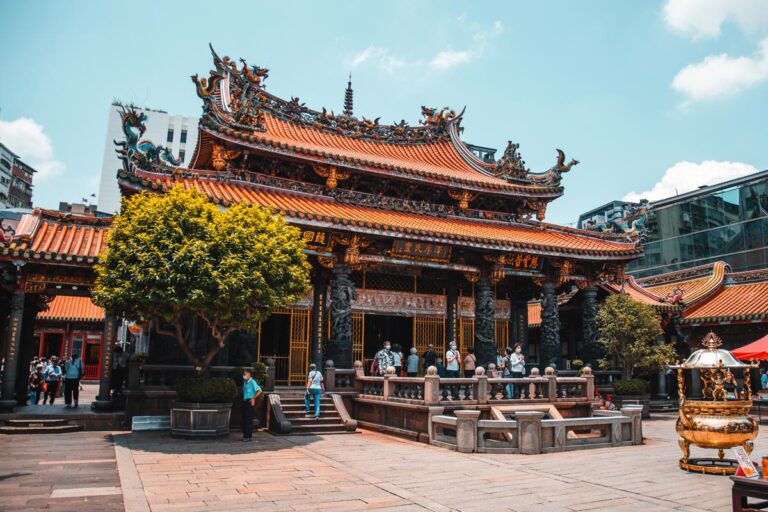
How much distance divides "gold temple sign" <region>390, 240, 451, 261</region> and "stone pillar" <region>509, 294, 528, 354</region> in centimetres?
422

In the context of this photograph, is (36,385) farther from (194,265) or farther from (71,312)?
(71,312)

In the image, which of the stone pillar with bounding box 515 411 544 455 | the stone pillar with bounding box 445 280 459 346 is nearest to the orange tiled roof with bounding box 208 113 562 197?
the stone pillar with bounding box 445 280 459 346

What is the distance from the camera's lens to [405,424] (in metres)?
13.4

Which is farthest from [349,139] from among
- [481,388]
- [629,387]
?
[629,387]

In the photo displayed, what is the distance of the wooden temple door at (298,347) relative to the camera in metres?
17.5

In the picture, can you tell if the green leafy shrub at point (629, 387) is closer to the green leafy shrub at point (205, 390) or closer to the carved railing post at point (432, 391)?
the carved railing post at point (432, 391)

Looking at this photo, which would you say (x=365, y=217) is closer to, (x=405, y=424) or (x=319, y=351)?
(x=319, y=351)

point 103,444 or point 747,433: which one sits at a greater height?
point 747,433

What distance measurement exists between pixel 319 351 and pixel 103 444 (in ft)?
23.1

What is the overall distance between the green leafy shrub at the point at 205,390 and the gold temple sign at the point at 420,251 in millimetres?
6823

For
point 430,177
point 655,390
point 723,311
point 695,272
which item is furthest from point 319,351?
point 695,272

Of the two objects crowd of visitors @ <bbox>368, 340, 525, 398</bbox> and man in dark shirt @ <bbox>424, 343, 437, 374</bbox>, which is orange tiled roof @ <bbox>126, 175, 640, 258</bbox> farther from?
man in dark shirt @ <bbox>424, 343, 437, 374</bbox>

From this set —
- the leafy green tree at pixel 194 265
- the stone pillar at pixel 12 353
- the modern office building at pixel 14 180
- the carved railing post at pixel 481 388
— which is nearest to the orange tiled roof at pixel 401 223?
the leafy green tree at pixel 194 265

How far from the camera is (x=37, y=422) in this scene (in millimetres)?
12891
